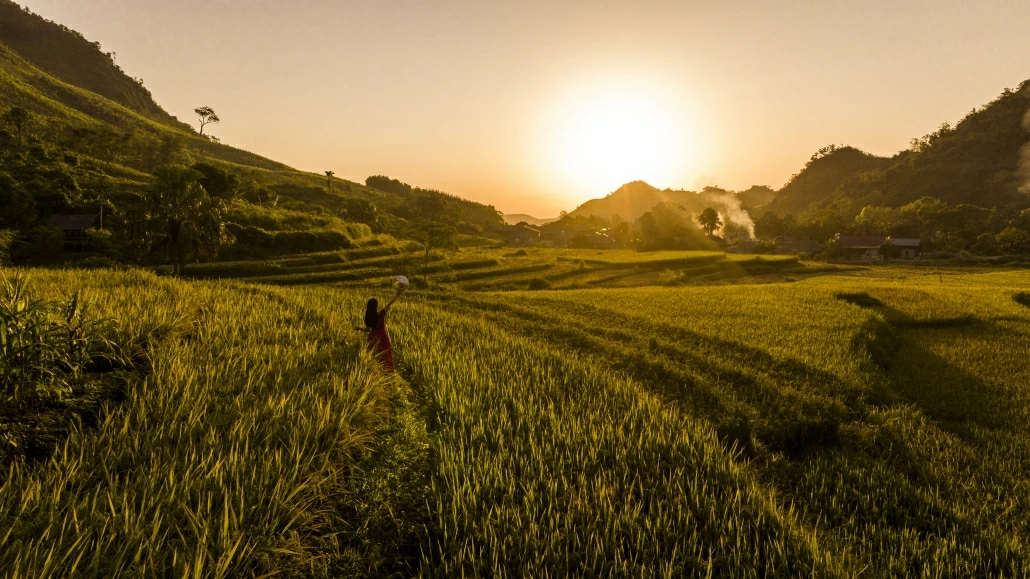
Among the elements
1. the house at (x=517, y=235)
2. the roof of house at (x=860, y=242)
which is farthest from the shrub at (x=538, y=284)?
the roof of house at (x=860, y=242)

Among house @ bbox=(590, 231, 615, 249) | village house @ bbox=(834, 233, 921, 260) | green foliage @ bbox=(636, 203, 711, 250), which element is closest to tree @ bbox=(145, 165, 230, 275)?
green foliage @ bbox=(636, 203, 711, 250)

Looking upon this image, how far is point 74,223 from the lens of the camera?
38.8m

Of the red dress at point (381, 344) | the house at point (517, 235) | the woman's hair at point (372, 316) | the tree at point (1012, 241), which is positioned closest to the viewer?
the red dress at point (381, 344)

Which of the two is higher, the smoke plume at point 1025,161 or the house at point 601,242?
the smoke plume at point 1025,161

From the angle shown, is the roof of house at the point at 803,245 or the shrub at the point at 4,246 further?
the roof of house at the point at 803,245

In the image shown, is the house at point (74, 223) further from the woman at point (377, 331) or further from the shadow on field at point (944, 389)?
the shadow on field at point (944, 389)

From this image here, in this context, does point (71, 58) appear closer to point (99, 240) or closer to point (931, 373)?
point (99, 240)

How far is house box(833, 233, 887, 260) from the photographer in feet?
235

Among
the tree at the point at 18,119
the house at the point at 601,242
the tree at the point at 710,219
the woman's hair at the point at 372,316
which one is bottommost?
the woman's hair at the point at 372,316

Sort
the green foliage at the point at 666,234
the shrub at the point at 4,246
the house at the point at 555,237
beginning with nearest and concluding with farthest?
the shrub at the point at 4,246
the green foliage at the point at 666,234
the house at the point at 555,237

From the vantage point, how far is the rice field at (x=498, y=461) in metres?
3.06

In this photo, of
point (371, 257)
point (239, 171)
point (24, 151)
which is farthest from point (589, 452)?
point (239, 171)

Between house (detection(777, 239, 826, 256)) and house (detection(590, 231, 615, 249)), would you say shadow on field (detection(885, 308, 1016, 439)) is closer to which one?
house (detection(590, 231, 615, 249))

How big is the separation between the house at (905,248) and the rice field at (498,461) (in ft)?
253
